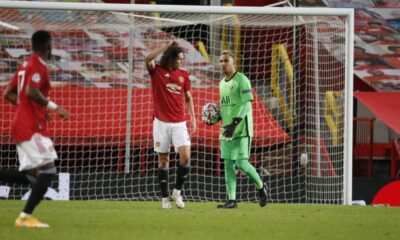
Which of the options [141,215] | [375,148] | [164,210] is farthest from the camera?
[375,148]

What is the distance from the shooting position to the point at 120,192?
1702cm

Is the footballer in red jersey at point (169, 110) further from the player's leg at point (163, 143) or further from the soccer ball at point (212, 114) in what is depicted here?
the soccer ball at point (212, 114)

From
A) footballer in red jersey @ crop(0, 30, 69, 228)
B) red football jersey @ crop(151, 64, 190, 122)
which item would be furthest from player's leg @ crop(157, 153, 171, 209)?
footballer in red jersey @ crop(0, 30, 69, 228)

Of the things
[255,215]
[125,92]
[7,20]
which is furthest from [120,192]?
[255,215]

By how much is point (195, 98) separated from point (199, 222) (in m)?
6.57

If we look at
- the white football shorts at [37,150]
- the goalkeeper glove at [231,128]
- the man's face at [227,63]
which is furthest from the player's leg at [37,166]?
the man's face at [227,63]

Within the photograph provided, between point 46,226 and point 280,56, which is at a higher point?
point 280,56

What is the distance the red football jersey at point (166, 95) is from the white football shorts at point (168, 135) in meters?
0.07

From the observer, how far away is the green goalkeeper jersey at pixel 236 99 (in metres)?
14.2

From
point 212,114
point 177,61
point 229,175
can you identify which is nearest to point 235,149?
point 229,175

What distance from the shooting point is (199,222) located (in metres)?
11.7

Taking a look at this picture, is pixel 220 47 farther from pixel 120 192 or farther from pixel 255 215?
pixel 255 215

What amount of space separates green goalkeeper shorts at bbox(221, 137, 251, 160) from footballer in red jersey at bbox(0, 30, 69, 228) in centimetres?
423

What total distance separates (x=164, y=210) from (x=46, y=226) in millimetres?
3066
